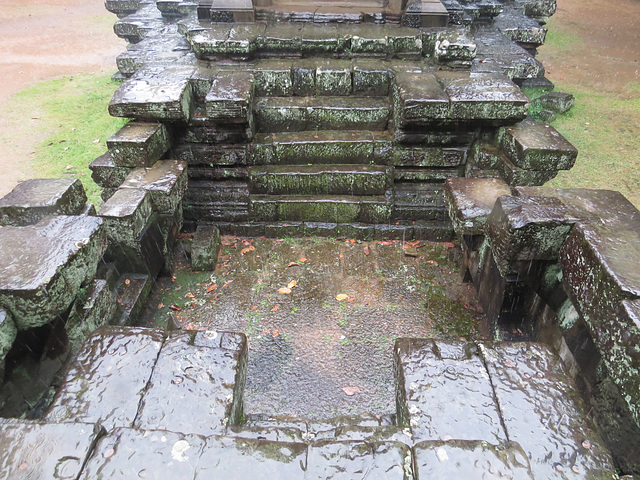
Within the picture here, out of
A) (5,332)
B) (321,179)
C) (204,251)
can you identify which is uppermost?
(5,332)

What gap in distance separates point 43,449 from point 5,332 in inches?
27.4

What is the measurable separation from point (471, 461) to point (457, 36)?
14.8ft

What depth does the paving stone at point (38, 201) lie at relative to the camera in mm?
2775

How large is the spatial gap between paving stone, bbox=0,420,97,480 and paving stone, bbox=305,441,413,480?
84 cm

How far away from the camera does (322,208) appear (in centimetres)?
424

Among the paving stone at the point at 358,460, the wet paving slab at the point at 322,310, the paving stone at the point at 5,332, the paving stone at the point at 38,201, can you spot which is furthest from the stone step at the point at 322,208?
the paving stone at the point at 358,460

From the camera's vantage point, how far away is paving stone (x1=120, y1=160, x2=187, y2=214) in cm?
341

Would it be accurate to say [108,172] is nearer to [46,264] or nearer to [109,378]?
[46,264]

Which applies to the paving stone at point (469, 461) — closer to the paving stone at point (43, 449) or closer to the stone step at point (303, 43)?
the paving stone at point (43, 449)

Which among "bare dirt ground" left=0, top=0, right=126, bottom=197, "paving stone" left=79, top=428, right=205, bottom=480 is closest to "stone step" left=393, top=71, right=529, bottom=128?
"paving stone" left=79, top=428, right=205, bottom=480

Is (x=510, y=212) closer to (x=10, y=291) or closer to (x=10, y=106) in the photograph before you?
(x=10, y=291)

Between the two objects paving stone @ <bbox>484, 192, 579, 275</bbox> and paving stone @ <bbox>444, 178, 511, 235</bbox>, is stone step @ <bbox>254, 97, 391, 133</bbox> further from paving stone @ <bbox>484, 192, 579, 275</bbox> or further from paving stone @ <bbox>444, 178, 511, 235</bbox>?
paving stone @ <bbox>484, 192, 579, 275</bbox>


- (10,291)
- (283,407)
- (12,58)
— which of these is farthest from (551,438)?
(12,58)

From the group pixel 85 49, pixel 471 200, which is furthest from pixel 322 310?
pixel 85 49
